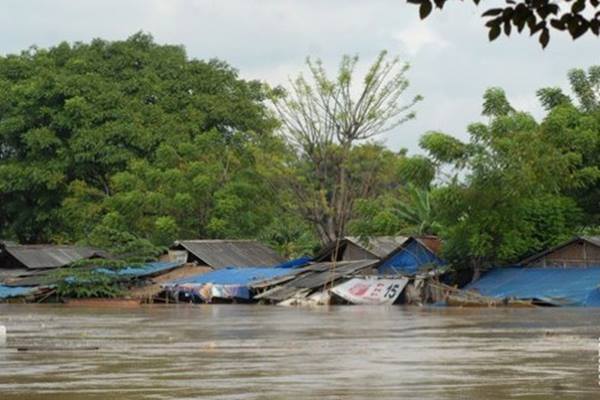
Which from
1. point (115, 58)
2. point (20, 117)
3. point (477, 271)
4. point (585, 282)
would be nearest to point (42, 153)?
point (20, 117)

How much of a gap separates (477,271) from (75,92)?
20344 millimetres

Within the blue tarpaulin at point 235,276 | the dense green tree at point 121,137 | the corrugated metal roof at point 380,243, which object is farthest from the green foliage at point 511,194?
the dense green tree at point 121,137

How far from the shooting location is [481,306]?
107ft

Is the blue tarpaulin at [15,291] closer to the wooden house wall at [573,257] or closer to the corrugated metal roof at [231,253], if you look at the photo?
the corrugated metal roof at [231,253]

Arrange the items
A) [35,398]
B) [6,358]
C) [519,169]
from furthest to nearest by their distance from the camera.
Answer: [519,169]
[6,358]
[35,398]

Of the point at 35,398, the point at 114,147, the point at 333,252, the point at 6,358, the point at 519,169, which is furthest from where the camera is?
the point at 114,147

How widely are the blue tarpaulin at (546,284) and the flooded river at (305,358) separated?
413cm

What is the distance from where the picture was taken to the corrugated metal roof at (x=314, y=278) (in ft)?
121

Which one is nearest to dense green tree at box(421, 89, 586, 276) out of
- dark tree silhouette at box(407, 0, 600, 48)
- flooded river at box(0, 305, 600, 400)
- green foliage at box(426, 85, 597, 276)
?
green foliage at box(426, 85, 597, 276)

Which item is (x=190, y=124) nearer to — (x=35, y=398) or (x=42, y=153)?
(x=42, y=153)

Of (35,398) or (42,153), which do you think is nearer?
(35,398)

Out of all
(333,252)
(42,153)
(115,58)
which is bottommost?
(333,252)

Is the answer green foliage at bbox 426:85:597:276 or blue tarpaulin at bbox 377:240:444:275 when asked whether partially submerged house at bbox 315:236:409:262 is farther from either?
green foliage at bbox 426:85:597:276

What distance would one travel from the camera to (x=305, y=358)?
15.3 metres
